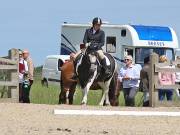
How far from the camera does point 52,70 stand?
3809 cm

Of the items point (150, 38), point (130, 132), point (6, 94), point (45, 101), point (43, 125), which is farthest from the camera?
point (150, 38)

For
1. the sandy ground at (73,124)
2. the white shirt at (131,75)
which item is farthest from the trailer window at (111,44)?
the sandy ground at (73,124)

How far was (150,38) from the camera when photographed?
33219 mm

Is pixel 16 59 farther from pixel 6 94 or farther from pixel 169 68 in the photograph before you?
pixel 169 68

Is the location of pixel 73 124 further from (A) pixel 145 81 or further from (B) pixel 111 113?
(A) pixel 145 81

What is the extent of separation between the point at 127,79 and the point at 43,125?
6.90m

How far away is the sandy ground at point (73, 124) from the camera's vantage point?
39.2 ft

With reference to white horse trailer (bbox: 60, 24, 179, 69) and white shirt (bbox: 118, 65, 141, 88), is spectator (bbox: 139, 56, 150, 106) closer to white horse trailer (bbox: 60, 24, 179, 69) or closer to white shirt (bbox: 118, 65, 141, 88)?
white shirt (bbox: 118, 65, 141, 88)

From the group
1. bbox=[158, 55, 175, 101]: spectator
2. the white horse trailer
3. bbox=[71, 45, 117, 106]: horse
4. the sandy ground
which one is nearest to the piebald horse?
bbox=[71, 45, 117, 106]: horse

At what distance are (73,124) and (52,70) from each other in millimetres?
24793

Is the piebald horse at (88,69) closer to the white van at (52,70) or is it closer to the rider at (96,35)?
the rider at (96,35)

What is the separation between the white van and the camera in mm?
37156

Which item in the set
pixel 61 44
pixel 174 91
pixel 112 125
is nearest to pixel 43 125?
pixel 112 125

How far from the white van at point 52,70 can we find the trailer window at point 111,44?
350cm
